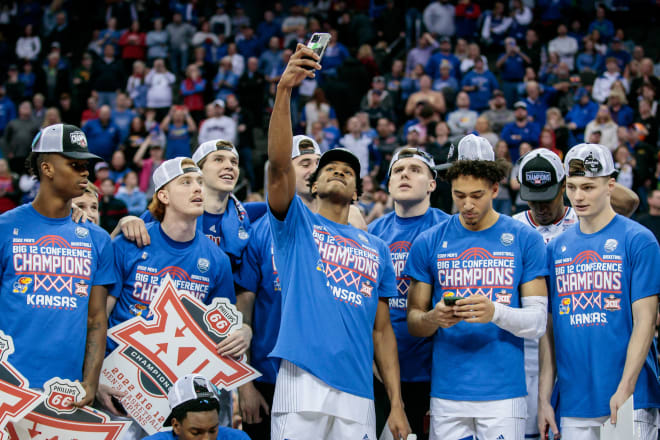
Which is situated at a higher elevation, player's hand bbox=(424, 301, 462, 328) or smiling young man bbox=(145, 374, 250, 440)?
player's hand bbox=(424, 301, 462, 328)

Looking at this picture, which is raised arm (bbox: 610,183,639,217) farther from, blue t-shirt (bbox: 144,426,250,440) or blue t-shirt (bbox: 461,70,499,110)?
blue t-shirt (bbox: 461,70,499,110)

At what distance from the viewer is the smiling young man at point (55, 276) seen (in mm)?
5039

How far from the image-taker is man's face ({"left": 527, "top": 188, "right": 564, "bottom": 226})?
19.6 feet

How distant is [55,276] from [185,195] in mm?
1073

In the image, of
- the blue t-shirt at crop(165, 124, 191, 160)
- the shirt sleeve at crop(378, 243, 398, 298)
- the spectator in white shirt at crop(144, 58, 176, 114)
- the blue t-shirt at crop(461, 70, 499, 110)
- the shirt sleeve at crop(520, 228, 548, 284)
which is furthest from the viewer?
the spectator in white shirt at crop(144, 58, 176, 114)

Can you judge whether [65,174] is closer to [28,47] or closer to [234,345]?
[234,345]

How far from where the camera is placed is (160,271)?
5.60m

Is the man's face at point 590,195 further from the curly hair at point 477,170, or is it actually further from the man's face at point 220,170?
the man's face at point 220,170

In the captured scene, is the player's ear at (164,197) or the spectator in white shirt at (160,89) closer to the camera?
the player's ear at (164,197)

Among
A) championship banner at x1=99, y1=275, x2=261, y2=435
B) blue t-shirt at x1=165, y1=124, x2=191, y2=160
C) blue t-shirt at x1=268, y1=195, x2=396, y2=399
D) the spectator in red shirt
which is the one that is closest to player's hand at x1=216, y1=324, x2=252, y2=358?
championship banner at x1=99, y1=275, x2=261, y2=435

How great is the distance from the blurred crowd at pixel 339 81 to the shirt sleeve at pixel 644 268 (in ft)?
26.0

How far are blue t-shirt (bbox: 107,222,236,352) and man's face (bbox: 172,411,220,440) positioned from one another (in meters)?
1.02

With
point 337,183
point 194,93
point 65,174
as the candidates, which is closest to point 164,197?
point 65,174

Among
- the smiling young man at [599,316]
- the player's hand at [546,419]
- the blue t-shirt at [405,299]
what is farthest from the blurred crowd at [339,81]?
the player's hand at [546,419]
